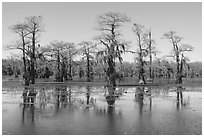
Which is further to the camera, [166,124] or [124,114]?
[124,114]

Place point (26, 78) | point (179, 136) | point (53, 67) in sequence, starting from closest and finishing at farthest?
1. point (179, 136)
2. point (26, 78)
3. point (53, 67)

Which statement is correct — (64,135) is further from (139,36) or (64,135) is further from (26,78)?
(139,36)

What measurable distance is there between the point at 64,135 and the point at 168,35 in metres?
38.7

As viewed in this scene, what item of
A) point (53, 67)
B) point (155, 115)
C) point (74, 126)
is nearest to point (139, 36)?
point (53, 67)

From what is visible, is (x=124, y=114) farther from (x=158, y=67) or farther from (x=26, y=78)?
(x=158, y=67)

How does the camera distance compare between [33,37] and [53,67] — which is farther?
[53,67]

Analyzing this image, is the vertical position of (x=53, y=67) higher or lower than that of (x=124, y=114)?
higher

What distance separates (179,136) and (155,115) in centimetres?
340

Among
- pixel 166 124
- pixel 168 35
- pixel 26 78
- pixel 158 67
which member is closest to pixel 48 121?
pixel 166 124

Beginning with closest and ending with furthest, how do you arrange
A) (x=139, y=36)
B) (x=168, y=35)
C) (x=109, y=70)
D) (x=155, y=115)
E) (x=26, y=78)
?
1. (x=155, y=115)
2. (x=109, y=70)
3. (x=26, y=78)
4. (x=139, y=36)
5. (x=168, y=35)

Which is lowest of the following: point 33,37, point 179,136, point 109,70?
point 179,136

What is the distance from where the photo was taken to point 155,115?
1028cm

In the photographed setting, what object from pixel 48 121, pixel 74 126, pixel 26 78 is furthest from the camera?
pixel 26 78

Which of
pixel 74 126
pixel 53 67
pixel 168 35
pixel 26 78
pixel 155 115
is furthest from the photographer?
pixel 53 67
